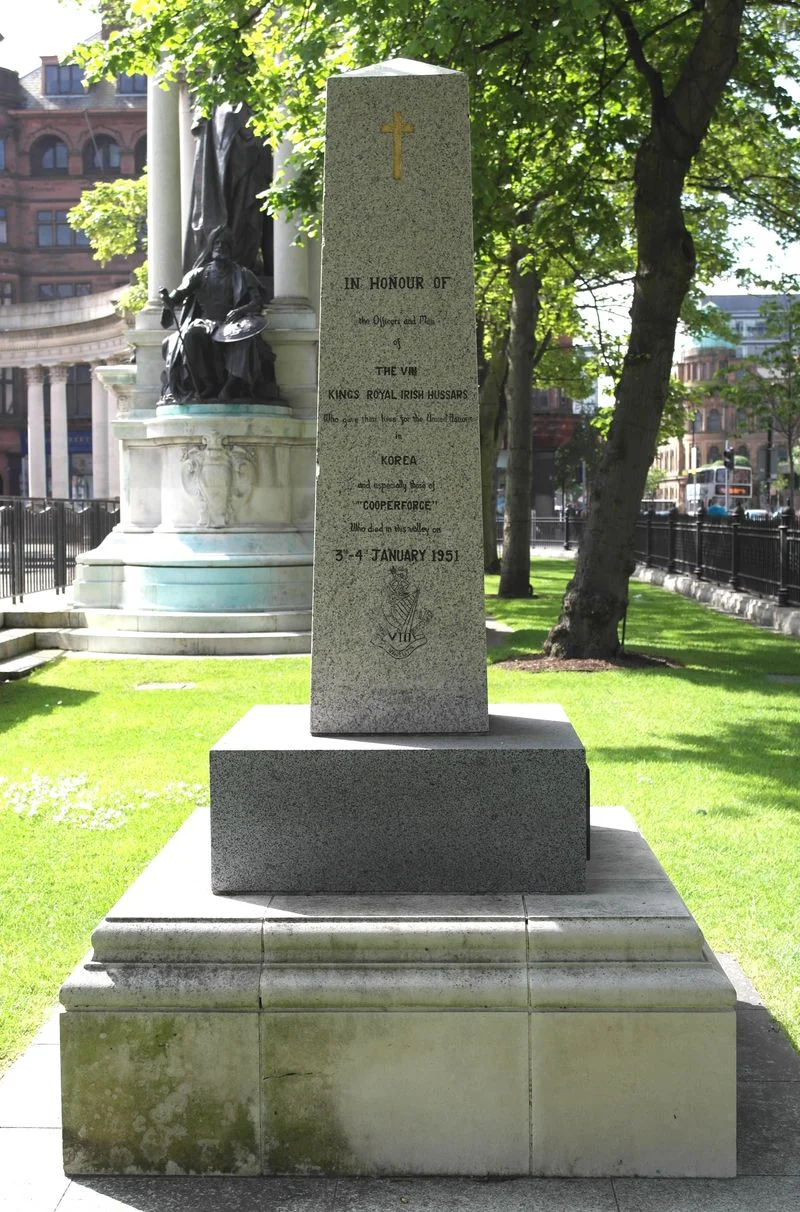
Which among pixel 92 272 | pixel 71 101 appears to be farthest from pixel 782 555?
pixel 71 101

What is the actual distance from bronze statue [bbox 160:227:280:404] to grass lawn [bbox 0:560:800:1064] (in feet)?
16.1

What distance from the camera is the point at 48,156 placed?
85.2 metres

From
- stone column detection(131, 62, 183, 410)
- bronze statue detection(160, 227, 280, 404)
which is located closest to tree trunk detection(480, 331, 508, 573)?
stone column detection(131, 62, 183, 410)

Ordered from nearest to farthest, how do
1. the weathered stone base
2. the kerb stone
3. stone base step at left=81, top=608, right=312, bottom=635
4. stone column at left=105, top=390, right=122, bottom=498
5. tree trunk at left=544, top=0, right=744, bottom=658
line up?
1. the weathered stone base
2. the kerb stone
3. tree trunk at left=544, top=0, right=744, bottom=658
4. stone base step at left=81, top=608, right=312, bottom=635
5. stone column at left=105, top=390, right=122, bottom=498

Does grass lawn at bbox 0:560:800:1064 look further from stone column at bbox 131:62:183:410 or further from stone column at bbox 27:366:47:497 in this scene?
stone column at bbox 27:366:47:497

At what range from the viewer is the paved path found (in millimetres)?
4098

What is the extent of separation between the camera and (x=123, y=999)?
433 cm

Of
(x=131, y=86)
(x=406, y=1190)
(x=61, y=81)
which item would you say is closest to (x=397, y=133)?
(x=406, y=1190)

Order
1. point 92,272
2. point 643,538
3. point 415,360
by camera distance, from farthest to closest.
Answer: point 92,272, point 643,538, point 415,360

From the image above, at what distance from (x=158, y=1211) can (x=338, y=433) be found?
2.54 meters

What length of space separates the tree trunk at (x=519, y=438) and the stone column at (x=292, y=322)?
18.9ft

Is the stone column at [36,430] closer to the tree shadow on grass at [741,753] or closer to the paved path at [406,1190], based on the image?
the tree shadow on grass at [741,753]

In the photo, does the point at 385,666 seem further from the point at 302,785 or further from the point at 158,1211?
the point at 158,1211

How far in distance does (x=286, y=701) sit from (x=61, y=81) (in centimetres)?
8097
